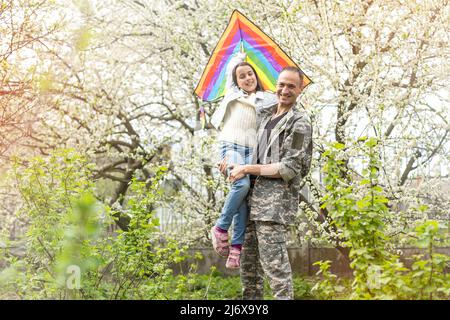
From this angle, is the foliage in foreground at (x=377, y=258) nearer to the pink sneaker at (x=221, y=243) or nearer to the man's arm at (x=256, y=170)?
the man's arm at (x=256, y=170)

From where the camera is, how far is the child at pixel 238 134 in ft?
11.5

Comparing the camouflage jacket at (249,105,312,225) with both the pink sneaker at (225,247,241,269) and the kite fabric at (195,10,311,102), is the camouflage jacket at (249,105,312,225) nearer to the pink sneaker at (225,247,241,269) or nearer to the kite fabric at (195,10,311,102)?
the pink sneaker at (225,247,241,269)

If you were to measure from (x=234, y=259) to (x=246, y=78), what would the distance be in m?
1.21

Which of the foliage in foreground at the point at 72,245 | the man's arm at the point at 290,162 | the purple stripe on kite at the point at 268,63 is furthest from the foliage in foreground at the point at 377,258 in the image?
the foliage in foreground at the point at 72,245

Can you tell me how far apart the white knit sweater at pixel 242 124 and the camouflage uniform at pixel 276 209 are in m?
0.12

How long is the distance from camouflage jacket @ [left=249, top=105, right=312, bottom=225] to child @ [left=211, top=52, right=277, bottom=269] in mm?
112

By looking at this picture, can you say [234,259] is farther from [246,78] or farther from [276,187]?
[246,78]

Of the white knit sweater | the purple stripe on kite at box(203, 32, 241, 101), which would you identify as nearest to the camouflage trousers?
the white knit sweater

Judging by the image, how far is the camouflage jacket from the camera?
3.40m

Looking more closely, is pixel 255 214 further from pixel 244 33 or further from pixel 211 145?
pixel 211 145

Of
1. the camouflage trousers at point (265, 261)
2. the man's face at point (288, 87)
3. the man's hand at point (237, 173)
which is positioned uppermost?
Result: the man's face at point (288, 87)

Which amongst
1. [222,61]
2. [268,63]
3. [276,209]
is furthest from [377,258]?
[222,61]

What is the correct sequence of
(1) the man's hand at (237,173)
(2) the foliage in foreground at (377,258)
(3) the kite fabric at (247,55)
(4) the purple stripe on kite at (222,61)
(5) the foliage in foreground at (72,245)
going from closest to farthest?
(2) the foliage in foreground at (377,258), (1) the man's hand at (237,173), (5) the foliage in foreground at (72,245), (3) the kite fabric at (247,55), (4) the purple stripe on kite at (222,61)

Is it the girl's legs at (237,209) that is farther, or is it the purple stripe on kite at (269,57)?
the purple stripe on kite at (269,57)
